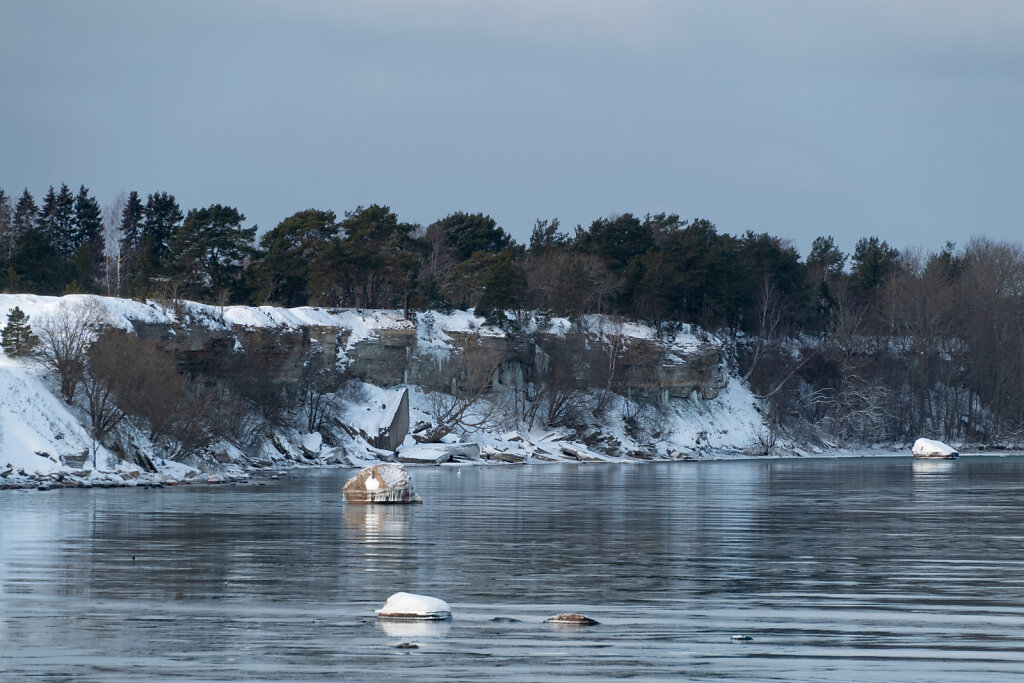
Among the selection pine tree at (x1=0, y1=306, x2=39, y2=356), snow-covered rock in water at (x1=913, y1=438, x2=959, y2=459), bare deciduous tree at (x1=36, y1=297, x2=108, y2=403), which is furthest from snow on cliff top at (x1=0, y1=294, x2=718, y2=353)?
snow-covered rock in water at (x1=913, y1=438, x2=959, y2=459)

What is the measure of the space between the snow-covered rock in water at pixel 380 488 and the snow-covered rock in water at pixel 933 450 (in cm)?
6420

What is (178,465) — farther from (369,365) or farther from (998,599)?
(998,599)

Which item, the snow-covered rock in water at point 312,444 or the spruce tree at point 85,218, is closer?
the snow-covered rock in water at point 312,444

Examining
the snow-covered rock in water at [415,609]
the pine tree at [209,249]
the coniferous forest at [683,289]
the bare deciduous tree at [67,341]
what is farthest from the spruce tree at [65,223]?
the snow-covered rock in water at [415,609]

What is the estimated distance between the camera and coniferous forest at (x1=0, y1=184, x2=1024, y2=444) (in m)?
86.6

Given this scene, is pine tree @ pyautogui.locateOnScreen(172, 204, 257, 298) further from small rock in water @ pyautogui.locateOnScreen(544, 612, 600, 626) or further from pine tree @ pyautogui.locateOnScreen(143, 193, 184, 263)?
small rock in water @ pyautogui.locateOnScreen(544, 612, 600, 626)

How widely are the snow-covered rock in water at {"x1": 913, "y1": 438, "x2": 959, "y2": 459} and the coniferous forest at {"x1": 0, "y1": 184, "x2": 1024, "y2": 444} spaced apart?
10.5 meters

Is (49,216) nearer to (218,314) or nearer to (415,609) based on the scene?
(218,314)

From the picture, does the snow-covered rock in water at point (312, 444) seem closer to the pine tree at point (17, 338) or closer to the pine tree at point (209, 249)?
the pine tree at point (209, 249)

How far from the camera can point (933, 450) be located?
9231cm

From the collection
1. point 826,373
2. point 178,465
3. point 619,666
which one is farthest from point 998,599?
point 826,373

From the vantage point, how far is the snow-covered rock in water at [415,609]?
47.6ft

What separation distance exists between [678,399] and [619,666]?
89918mm

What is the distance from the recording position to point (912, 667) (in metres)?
11.9
